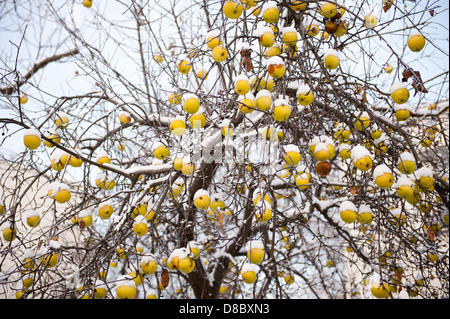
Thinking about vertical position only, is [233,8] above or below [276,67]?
above

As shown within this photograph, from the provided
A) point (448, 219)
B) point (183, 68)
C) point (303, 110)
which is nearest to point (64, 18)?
point (183, 68)

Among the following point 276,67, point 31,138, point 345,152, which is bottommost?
point 345,152

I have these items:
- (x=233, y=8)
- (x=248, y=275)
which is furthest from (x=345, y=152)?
(x=233, y=8)

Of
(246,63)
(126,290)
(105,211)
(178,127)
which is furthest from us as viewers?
(105,211)

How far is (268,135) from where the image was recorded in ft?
5.99

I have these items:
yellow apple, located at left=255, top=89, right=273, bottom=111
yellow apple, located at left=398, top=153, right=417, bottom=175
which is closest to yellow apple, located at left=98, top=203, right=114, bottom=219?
yellow apple, located at left=255, top=89, right=273, bottom=111

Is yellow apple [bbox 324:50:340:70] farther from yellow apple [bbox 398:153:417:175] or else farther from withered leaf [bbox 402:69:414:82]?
yellow apple [bbox 398:153:417:175]

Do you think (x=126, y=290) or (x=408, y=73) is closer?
(x=408, y=73)

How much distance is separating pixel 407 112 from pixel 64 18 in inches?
155

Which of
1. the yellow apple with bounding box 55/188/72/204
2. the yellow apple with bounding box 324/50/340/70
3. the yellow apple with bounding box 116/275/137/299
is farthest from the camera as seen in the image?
the yellow apple with bounding box 55/188/72/204

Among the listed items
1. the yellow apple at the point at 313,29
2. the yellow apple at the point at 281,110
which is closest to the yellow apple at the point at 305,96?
the yellow apple at the point at 281,110

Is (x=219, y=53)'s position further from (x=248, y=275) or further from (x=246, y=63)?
(x=248, y=275)

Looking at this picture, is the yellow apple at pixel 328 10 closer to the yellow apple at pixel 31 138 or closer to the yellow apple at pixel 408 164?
the yellow apple at pixel 408 164
